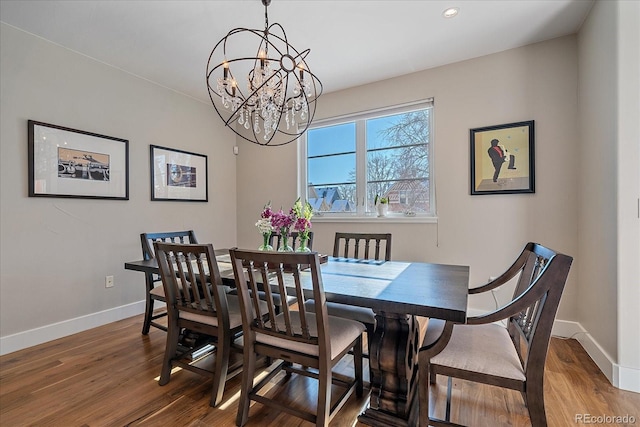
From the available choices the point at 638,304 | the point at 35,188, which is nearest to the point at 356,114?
the point at 638,304

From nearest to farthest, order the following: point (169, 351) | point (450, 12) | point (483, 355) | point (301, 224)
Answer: point (483, 355), point (169, 351), point (301, 224), point (450, 12)

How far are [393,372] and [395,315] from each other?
0.96 ft

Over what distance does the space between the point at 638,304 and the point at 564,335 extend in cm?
92

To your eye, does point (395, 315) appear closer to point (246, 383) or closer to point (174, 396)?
point (246, 383)

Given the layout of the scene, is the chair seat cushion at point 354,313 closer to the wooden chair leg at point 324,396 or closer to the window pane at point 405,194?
the wooden chair leg at point 324,396

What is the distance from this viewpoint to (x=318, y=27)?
7.82ft

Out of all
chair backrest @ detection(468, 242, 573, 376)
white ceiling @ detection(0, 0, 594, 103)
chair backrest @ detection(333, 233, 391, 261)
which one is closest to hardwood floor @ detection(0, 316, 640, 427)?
chair backrest @ detection(468, 242, 573, 376)

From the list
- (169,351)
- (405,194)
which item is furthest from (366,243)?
(169,351)

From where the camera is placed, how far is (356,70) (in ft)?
10.2

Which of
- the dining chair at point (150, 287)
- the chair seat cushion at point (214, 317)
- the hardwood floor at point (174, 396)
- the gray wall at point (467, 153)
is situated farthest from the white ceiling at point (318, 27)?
the hardwood floor at point (174, 396)

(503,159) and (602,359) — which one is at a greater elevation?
(503,159)

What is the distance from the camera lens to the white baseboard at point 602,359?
1812 mm

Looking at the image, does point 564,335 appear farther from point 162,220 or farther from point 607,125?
point 162,220

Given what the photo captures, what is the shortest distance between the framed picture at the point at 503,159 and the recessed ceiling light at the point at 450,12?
1.05 meters
